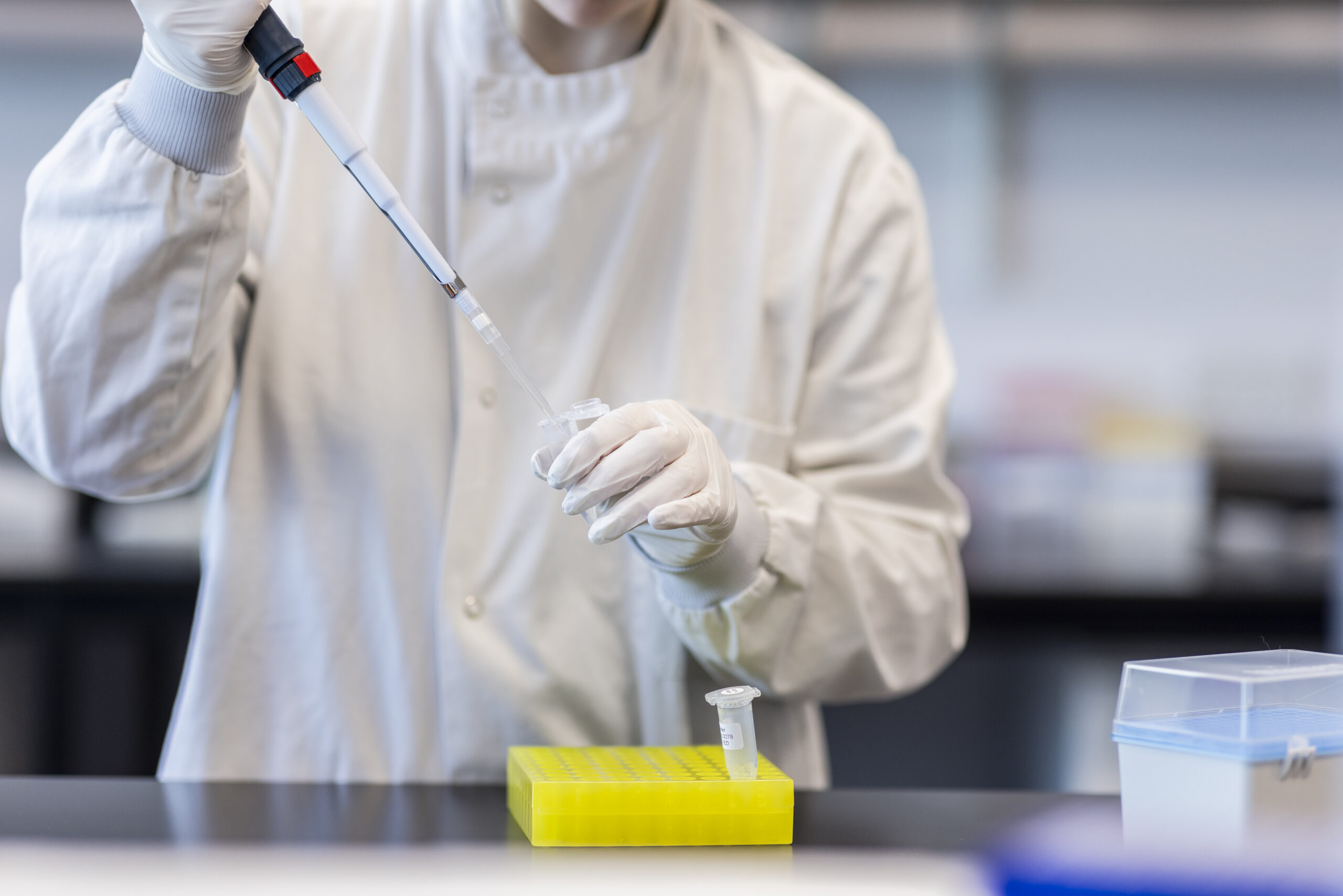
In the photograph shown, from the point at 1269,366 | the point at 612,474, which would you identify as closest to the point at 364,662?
the point at 612,474

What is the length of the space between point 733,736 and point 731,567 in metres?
0.22

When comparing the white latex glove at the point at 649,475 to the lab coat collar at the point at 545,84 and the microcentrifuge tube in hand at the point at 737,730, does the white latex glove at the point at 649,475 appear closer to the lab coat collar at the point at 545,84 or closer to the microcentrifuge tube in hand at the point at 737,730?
the microcentrifuge tube in hand at the point at 737,730

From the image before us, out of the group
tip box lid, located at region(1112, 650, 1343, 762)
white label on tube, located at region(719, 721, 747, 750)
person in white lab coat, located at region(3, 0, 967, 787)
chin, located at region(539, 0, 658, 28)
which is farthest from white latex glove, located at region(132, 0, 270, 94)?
tip box lid, located at region(1112, 650, 1343, 762)

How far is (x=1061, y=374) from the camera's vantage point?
341 cm

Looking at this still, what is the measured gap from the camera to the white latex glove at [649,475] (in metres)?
0.82

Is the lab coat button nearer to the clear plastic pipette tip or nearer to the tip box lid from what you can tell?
Result: the clear plastic pipette tip

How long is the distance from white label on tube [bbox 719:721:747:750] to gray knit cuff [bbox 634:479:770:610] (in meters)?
0.21

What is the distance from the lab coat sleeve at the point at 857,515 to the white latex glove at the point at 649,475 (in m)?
0.08

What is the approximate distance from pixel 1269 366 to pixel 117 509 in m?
2.92

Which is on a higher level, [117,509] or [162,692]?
[117,509]

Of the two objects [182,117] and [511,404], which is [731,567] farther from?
[182,117]

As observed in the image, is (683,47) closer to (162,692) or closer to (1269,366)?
(162,692)

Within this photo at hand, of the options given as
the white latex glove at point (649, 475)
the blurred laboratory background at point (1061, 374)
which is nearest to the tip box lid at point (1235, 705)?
the white latex glove at point (649, 475)

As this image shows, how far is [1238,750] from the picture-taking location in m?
0.64
